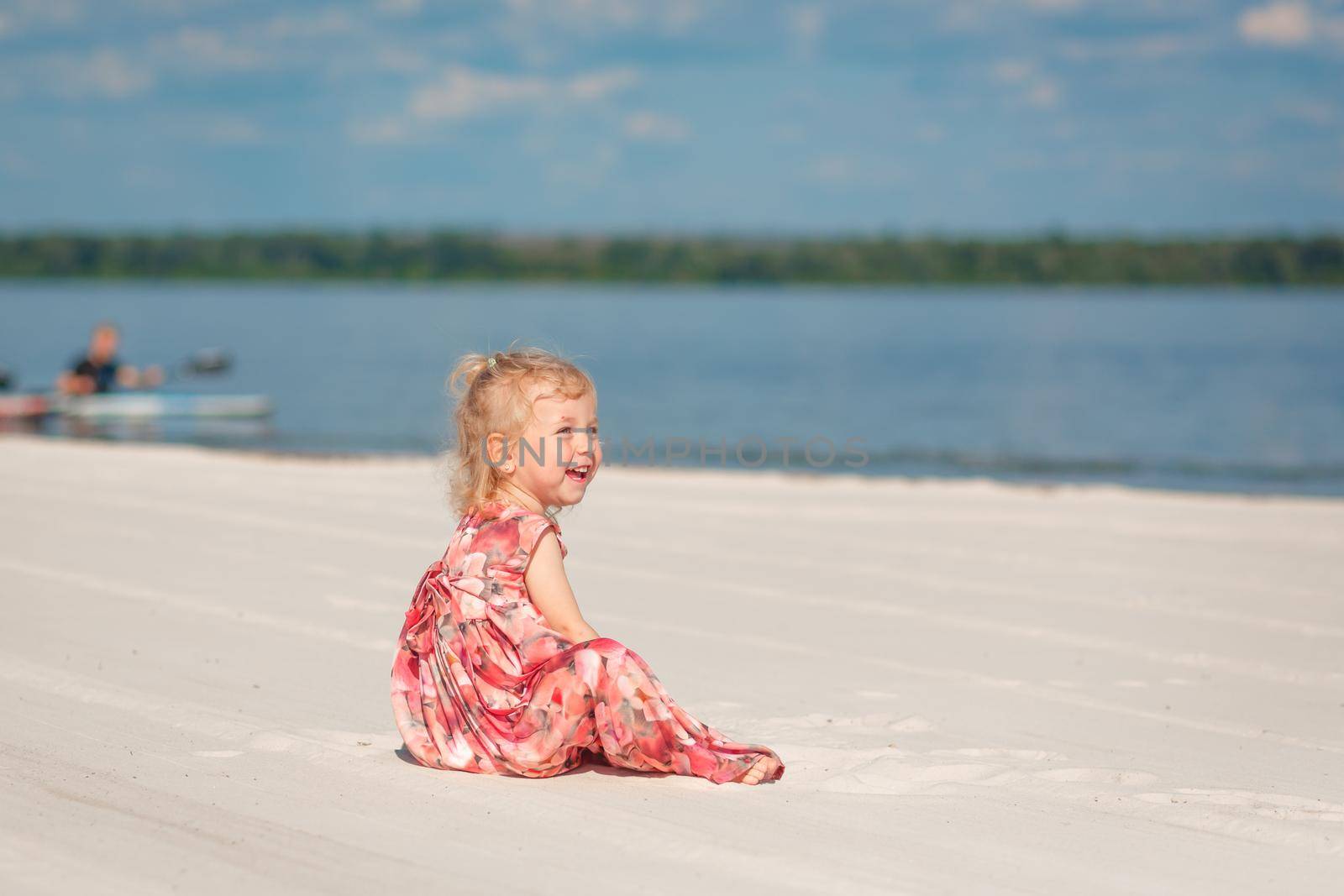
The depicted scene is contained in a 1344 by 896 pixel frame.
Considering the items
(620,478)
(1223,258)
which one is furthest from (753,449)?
(1223,258)

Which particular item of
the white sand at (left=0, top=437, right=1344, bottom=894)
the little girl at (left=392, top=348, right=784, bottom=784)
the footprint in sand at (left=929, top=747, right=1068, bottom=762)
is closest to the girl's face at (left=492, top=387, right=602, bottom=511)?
the little girl at (left=392, top=348, right=784, bottom=784)

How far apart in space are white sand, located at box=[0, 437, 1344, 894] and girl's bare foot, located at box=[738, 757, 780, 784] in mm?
30

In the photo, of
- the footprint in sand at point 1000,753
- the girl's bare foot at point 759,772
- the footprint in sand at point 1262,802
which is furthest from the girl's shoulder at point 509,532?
the footprint in sand at point 1262,802

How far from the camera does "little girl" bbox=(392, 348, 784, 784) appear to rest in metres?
4.02

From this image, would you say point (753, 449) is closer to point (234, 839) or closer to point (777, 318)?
point (234, 839)

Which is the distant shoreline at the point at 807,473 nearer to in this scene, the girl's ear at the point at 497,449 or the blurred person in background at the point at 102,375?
the blurred person in background at the point at 102,375

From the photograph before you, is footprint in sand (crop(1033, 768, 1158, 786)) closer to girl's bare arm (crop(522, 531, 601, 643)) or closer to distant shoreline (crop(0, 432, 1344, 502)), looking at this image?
girl's bare arm (crop(522, 531, 601, 643))

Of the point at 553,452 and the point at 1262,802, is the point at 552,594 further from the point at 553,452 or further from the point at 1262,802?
the point at 1262,802

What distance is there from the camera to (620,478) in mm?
12180

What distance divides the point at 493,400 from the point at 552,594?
0.58 metres

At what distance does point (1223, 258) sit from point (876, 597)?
417 ft

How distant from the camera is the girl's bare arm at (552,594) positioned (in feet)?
13.4

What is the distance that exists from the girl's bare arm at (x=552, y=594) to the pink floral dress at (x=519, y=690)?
0.09ft

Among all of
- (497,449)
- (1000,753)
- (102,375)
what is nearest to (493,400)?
(497,449)
